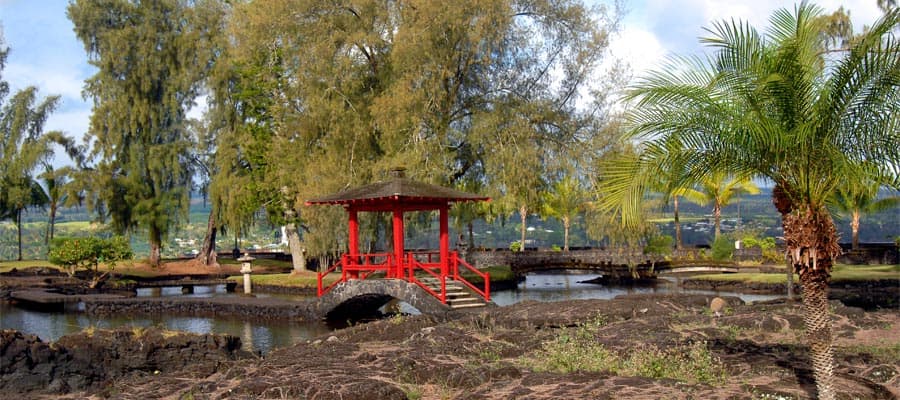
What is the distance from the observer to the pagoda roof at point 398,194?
65.6 feet

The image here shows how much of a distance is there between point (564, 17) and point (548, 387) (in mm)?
20390

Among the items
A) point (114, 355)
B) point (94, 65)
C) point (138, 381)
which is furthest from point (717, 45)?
point (94, 65)

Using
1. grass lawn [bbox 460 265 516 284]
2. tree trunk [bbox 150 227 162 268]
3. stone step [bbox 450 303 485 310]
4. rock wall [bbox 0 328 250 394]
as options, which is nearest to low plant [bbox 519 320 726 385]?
rock wall [bbox 0 328 250 394]

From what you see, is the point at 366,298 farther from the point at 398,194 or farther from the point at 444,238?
the point at 398,194

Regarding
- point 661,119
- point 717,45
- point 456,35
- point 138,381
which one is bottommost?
point 138,381

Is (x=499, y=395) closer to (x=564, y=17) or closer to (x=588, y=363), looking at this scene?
(x=588, y=363)

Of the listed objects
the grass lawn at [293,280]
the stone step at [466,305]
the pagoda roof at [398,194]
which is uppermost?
the pagoda roof at [398,194]

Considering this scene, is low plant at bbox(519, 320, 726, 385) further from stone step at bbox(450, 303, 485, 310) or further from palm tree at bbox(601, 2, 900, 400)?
stone step at bbox(450, 303, 485, 310)

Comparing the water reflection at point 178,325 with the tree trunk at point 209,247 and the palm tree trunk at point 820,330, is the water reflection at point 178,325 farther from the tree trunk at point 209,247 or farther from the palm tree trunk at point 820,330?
the tree trunk at point 209,247

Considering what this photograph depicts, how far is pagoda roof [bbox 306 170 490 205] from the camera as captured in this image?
65.6 feet

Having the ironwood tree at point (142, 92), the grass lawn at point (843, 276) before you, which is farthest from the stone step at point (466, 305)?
the ironwood tree at point (142, 92)

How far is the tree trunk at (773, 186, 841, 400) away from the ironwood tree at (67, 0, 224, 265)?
36325mm

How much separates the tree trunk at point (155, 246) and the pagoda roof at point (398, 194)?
22883mm

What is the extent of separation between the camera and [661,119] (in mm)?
8961
